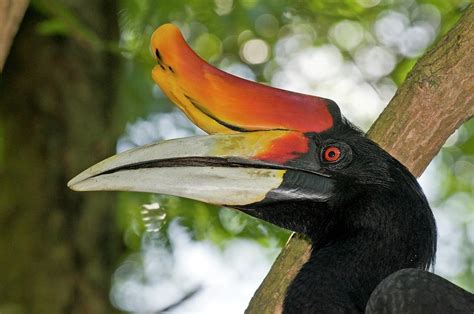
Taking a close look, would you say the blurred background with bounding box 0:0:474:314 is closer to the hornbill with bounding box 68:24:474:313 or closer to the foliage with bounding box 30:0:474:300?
the foliage with bounding box 30:0:474:300

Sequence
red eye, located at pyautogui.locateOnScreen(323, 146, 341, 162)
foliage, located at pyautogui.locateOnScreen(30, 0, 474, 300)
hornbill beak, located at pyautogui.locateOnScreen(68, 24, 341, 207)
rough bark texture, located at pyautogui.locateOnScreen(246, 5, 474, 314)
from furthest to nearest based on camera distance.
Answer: foliage, located at pyautogui.locateOnScreen(30, 0, 474, 300)
rough bark texture, located at pyautogui.locateOnScreen(246, 5, 474, 314)
red eye, located at pyautogui.locateOnScreen(323, 146, 341, 162)
hornbill beak, located at pyautogui.locateOnScreen(68, 24, 341, 207)

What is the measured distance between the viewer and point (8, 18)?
420 centimetres

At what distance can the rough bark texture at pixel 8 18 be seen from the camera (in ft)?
13.7

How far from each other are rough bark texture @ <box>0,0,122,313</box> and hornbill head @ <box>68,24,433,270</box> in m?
1.91

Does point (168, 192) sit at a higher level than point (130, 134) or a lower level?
higher

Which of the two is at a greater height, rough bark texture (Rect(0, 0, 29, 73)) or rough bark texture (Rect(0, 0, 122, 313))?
rough bark texture (Rect(0, 0, 29, 73))

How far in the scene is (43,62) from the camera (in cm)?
571

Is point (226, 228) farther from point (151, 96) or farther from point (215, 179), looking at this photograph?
point (215, 179)

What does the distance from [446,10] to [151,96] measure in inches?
73.3

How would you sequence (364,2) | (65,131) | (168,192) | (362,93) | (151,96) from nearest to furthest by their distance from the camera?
1. (168,192)
2. (65,131)
3. (151,96)
4. (364,2)
5. (362,93)

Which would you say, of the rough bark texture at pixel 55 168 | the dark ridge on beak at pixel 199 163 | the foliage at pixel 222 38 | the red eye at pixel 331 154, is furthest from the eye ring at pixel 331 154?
the rough bark texture at pixel 55 168

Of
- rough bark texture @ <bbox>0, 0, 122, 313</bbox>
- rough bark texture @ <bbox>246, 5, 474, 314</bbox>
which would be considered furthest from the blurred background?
rough bark texture @ <bbox>246, 5, 474, 314</bbox>

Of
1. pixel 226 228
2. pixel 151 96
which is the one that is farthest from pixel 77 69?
pixel 226 228

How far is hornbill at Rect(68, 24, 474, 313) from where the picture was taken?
3506 mm
